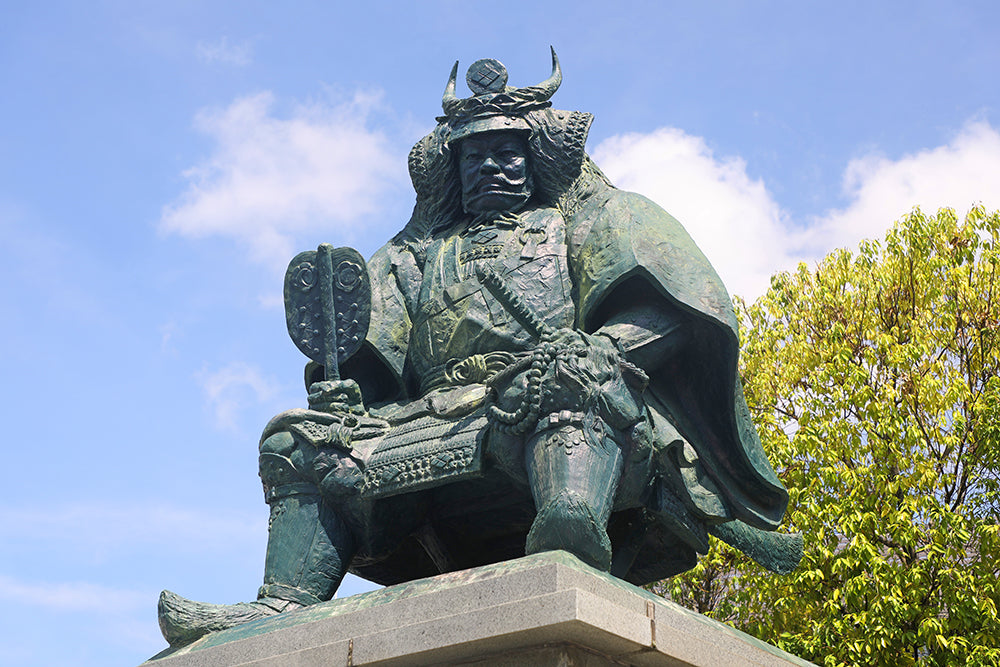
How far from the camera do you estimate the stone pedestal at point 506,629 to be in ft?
10.7

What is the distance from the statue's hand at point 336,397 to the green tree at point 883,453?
248 inches

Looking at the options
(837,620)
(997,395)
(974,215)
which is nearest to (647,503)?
(837,620)

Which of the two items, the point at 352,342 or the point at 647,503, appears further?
the point at 352,342

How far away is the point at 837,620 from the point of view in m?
9.77

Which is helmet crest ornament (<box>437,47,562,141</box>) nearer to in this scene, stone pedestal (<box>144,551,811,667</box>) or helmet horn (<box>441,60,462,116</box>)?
helmet horn (<box>441,60,462,116</box>)

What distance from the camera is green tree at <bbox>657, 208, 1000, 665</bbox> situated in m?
9.66

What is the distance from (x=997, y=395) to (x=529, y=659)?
800cm

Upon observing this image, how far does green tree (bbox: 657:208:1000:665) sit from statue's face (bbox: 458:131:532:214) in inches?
236

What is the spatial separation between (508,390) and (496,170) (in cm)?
117

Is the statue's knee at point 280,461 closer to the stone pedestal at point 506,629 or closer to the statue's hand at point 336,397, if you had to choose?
the statue's hand at point 336,397

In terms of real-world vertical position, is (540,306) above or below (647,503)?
above

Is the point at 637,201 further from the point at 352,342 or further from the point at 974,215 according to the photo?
the point at 974,215

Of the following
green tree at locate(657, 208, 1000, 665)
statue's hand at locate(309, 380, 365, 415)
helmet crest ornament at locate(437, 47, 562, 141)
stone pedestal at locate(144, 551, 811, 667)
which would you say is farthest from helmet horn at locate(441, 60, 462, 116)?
green tree at locate(657, 208, 1000, 665)

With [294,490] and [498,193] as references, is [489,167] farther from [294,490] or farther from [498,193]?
[294,490]
